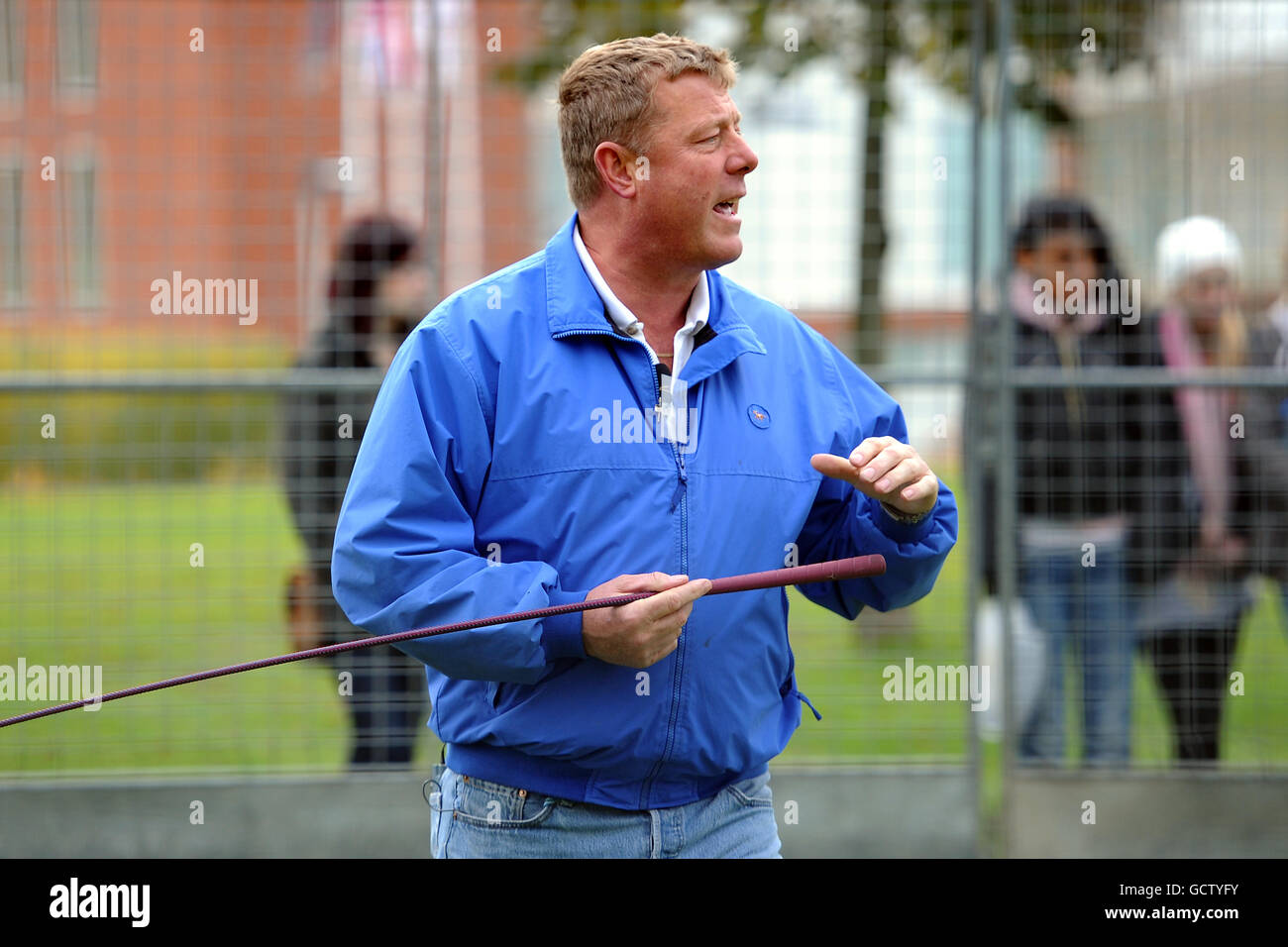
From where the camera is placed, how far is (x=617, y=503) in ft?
8.68

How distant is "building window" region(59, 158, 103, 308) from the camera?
575 cm

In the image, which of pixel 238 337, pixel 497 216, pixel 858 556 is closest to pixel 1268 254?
pixel 497 216

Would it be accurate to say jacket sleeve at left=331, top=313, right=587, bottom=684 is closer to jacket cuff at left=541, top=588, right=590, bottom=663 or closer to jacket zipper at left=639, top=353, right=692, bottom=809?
jacket cuff at left=541, top=588, right=590, bottom=663

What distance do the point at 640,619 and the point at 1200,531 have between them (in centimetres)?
378

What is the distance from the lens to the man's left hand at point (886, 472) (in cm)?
259

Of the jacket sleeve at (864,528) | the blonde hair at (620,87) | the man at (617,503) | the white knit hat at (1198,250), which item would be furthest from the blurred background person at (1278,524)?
the blonde hair at (620,87)

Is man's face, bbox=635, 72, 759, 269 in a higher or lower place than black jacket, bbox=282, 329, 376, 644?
higher

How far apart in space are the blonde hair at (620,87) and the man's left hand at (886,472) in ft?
2.36

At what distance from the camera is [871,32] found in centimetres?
691

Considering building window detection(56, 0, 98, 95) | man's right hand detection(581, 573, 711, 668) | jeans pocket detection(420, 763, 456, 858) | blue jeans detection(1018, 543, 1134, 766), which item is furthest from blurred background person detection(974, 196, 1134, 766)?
building window detection(56, 0, 98, 95)

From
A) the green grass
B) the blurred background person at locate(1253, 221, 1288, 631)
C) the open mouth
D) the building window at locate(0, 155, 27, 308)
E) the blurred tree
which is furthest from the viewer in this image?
the blurred tree

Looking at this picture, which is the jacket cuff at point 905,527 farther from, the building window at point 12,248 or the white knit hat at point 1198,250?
the building window at point 12,248
